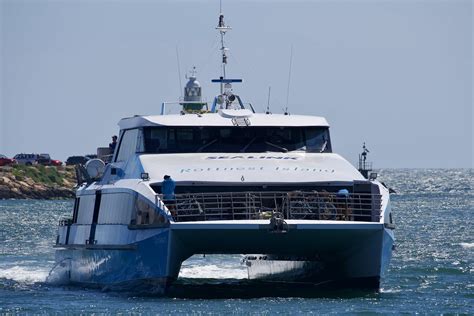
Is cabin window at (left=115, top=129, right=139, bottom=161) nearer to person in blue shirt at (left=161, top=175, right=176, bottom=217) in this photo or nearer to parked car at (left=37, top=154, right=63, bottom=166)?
person in blue shirt at (left=161, top=175, right=176, bottom=217)

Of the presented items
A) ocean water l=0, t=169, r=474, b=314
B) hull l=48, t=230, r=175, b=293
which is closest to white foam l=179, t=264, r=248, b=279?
ocean water l=0, t=169, r=474, b=314

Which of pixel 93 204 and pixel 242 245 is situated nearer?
pixel 242 245

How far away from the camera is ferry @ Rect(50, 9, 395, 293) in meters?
29.4

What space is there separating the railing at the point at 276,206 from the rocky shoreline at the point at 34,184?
82752 millimetres

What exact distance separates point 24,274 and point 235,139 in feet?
31.6

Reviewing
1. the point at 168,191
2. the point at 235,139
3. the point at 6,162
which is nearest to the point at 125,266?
the point at 168,191

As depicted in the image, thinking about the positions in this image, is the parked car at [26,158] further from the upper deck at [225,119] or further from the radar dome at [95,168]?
the upper deck at [225,119]

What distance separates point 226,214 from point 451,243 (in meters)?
23.8

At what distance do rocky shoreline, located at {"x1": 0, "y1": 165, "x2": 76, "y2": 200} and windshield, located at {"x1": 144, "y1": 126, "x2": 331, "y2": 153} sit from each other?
80.1m

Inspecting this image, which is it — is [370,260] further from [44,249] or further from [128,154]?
[44,249]

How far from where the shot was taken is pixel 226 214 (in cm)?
2956

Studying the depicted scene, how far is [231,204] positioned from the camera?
29656 millimetres

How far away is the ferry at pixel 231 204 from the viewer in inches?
1159

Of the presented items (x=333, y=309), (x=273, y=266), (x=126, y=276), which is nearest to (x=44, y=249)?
Answer: (x=273, y=266)
